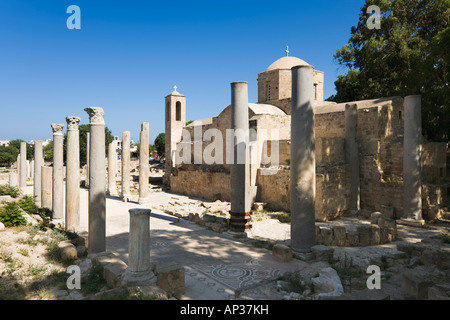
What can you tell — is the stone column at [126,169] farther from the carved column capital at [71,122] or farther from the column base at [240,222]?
the column base at [240,222]

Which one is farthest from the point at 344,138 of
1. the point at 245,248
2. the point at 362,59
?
the point at 245,248

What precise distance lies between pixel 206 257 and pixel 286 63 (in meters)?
17.3

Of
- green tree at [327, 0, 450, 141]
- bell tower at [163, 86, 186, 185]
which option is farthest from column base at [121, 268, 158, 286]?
bell tower at [163, 86, 186, 185]

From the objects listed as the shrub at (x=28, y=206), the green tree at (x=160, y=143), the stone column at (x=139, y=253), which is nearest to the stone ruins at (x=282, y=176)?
the stone column at (x=139, y=253)

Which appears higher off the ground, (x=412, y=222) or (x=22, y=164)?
(x=22, y=164)

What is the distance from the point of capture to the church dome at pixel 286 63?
21.1m

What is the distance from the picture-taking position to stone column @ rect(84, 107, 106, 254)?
6477 millimetres

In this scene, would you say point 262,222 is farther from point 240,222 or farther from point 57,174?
point 57,174

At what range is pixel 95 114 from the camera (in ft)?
21.3

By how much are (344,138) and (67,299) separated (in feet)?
42.8
